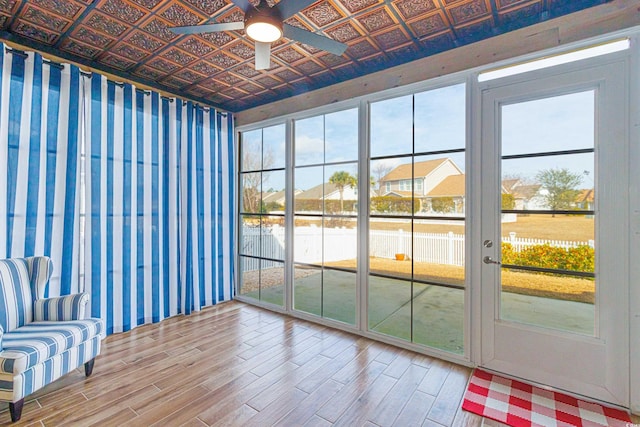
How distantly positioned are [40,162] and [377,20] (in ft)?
11.3

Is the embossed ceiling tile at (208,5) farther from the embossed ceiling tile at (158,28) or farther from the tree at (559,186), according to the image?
the tree at (559,186)

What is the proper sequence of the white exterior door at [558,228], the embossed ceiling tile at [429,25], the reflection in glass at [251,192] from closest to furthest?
the white exterior door at [558,228] < the embossed ceiling tile at [429,25] < the reflection in glass at [251,192]

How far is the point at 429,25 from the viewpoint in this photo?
2678 mm

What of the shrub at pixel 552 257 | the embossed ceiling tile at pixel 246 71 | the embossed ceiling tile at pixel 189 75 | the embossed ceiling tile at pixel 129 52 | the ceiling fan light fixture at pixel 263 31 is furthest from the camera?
the embossed ceiling tile at pixel 189 75

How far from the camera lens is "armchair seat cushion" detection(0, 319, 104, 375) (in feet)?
6.63

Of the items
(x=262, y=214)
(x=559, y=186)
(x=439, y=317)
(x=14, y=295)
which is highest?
(x=559, y=186)

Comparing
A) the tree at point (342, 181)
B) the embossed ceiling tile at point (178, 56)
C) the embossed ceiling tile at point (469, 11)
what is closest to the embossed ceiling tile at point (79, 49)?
the embossed ceiling tile at point (178, 56)

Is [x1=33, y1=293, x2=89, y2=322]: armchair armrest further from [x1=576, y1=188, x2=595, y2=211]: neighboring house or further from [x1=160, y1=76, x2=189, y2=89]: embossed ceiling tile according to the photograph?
[x1=576, y1=188, x2=595, y2=211]: neighboring house

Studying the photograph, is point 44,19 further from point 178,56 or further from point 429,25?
point 429,25

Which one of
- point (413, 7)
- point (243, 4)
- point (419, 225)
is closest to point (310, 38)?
point (243, 4)

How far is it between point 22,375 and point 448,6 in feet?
13.5

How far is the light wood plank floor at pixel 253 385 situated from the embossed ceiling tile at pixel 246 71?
3.08 m

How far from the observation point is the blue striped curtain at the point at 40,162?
2777 millimetres

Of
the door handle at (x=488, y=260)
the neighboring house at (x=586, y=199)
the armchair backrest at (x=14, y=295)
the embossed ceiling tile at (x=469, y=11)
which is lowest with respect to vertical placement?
the armchair backrest at (x=14, y=295)
